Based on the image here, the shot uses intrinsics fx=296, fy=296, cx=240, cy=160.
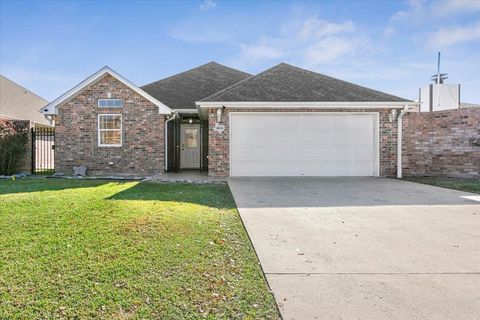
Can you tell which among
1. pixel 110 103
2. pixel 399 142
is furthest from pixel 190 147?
pixel 399 142

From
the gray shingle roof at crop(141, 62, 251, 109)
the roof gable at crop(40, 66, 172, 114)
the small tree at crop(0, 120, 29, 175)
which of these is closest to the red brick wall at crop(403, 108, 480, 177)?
the gray shingle roof at crop(141, 62, 251, 109)

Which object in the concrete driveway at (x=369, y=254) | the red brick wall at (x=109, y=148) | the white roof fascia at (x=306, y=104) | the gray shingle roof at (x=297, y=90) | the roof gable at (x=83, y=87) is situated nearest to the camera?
the concrete driveway at (x=369, y=254)

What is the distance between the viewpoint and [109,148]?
12703 millimetres

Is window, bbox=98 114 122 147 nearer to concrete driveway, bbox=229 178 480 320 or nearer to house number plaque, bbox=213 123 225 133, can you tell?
house number plaque, bbox=213 123 225 133

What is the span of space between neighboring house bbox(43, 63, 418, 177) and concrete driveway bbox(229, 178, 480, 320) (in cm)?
451

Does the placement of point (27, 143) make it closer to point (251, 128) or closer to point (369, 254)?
point (251, 128)

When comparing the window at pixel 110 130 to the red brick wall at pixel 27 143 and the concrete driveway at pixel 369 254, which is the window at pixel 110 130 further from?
the concrete driveway at pixel 369 254

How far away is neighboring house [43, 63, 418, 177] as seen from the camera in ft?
38.0

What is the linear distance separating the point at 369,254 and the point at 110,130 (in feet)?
38.5

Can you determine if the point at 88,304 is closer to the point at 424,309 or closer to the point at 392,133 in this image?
the point at 424,309

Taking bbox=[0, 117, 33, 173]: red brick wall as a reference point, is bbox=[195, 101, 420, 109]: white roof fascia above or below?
above

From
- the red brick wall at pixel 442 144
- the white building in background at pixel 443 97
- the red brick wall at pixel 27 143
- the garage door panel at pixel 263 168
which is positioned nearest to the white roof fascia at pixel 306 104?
the red brick wall at pixel 442 144

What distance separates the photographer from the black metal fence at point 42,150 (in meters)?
13.5

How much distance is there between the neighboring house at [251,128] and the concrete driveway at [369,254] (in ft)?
14.8
